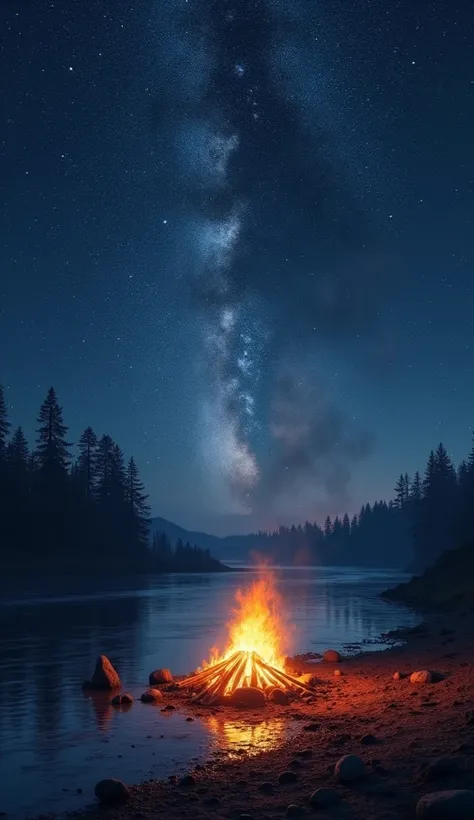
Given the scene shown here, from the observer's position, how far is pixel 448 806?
8164 mm

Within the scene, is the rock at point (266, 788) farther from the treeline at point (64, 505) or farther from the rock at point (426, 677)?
the treeline at point (64, 505)

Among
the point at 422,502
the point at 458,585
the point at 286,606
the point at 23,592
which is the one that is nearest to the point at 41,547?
the point at 23,592

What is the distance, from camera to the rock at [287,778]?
1098 cm

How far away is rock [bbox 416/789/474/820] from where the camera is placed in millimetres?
8078

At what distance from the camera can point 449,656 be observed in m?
23.1

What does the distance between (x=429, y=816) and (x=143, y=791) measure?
4.93m

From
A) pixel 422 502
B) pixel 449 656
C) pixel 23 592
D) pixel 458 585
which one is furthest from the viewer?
pixel 422 502

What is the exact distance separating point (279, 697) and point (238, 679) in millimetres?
1480

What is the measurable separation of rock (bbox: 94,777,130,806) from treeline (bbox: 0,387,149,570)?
65409mm

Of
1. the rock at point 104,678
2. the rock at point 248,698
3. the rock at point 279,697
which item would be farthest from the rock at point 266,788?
the rock at point 104,678

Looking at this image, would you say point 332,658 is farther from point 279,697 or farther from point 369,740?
point 369,740

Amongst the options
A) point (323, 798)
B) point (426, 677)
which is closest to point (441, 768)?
point (323, 798)

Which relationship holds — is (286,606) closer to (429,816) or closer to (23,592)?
(23,592)

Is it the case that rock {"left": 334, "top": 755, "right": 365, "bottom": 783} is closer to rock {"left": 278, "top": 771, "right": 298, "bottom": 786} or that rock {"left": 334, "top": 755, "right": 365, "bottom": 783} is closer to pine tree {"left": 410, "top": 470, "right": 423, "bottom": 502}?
rock {"left": 278, "top": 771, "right": 298, "bottom": 786}
